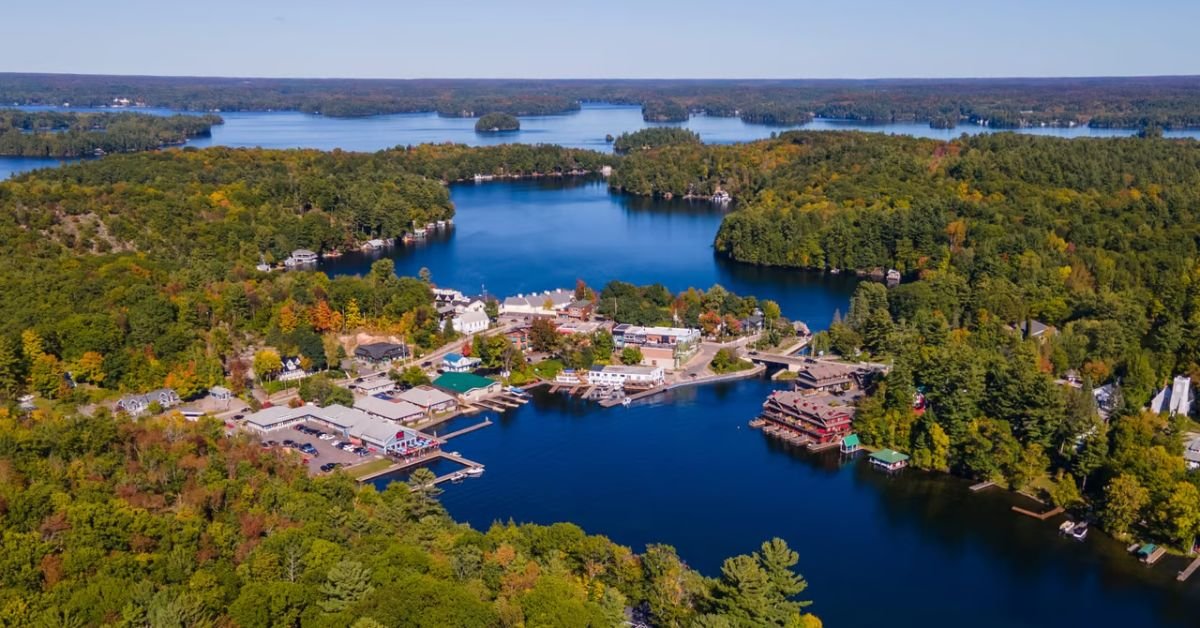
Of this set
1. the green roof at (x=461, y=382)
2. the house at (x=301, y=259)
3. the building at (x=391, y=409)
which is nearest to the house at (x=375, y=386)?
the building at (x=391, y=409)

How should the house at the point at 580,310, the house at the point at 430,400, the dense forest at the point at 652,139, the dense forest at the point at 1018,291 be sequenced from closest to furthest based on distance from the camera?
the dense forest at the point at 1018,291 < the house at the point at 430,400 < the house at the point at 580,310 < the dense forest at the point at 652,139

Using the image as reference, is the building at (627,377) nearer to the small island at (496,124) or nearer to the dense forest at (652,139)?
the dense forest at (652,139)

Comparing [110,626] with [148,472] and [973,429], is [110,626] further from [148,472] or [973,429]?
[973,429]

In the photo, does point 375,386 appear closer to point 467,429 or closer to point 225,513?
point 467,429

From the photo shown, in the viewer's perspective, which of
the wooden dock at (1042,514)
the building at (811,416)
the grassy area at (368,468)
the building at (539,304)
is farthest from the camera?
the building at (539,304)

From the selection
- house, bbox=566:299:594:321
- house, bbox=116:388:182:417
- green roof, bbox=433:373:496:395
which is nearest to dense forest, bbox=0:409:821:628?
house, bbox=116:388:182:417

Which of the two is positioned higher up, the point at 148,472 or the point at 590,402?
the point at 148,472

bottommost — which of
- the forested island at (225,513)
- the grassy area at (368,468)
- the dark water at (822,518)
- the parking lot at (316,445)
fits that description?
the dark water at (822,518)

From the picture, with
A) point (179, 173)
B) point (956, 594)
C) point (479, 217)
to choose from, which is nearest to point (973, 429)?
point (956, 594)
